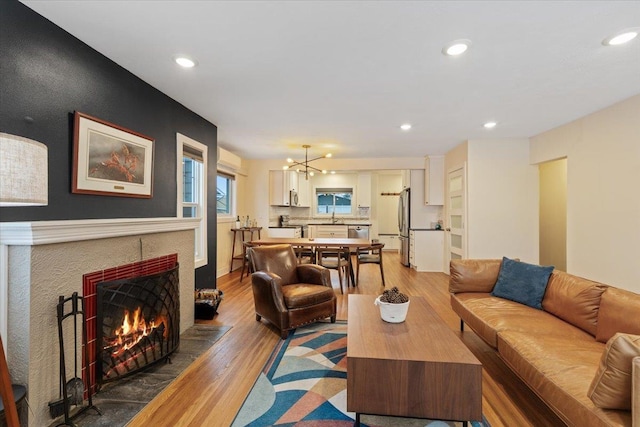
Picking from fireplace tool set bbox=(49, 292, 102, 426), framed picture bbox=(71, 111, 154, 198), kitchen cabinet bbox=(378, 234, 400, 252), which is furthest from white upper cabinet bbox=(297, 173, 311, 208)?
fireplace tool set bbox=(49, 292, 102, 426)

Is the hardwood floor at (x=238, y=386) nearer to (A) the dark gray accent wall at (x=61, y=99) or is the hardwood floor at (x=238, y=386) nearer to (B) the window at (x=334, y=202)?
(A) the dark gray accent wall at (x=61, y=99)

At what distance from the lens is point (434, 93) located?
2979mm

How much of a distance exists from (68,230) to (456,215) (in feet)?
18.3

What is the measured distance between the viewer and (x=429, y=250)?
6164mm

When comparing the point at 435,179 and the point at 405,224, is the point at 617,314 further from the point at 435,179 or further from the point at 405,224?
the point at 405,224

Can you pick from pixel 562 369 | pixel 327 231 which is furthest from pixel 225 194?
pixel 562 369

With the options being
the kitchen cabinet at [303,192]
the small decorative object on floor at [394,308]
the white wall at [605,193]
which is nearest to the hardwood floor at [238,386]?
the small decorative object on floor at [394,308]

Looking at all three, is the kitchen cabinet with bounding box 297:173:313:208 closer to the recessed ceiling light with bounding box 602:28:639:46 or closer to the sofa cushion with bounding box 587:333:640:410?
the recessed ceiling light with bounding box 602:28:639:46

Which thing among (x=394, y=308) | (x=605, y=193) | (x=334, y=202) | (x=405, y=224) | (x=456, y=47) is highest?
(x=456, y=47)

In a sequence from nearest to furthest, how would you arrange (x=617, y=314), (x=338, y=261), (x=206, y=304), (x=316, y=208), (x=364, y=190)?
1. (x=617, y=314)
2. (x=206, y=304)
3. (x=338, y=261)
4. (x=364, y=190)
5. (x=316, y=208)

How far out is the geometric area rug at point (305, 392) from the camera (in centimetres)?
170

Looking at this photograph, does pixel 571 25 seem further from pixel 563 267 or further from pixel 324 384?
pixel 563 267

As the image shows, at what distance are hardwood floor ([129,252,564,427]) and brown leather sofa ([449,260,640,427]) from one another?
25cm

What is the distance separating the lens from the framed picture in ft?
6.82
